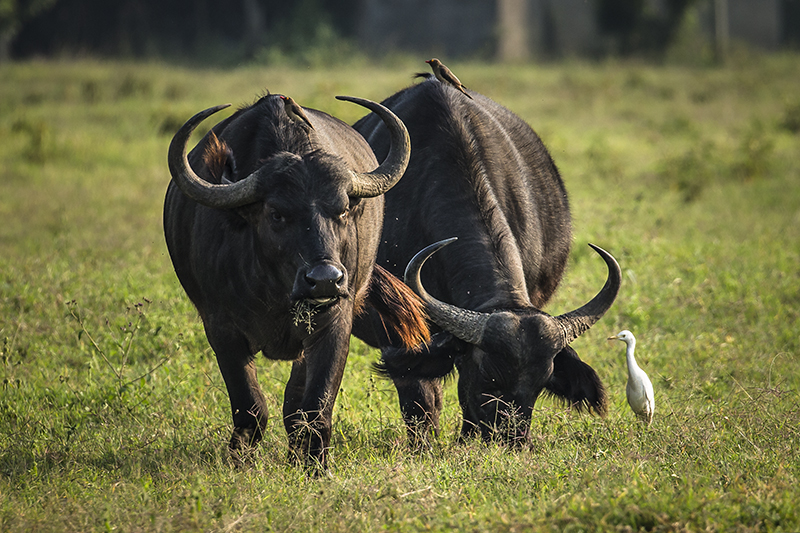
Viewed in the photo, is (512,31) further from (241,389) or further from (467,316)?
(241,389)

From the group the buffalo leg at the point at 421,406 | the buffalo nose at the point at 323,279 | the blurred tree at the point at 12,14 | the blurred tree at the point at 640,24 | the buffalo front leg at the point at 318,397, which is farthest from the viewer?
the blurred tree at the point at 640,24

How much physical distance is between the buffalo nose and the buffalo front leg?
0.60 m

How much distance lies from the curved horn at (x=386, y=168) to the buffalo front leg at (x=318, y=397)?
69 cm

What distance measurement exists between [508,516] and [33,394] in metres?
3.13

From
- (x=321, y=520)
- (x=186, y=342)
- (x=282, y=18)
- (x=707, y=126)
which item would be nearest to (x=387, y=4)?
(x=282, y=18)

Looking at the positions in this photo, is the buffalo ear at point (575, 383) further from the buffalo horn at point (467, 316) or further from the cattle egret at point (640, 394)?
the cattle egret at point (640, 394)

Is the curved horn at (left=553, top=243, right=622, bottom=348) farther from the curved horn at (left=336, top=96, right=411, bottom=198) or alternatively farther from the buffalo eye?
Answer: the buffalo eye

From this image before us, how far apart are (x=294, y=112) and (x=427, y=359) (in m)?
1.37

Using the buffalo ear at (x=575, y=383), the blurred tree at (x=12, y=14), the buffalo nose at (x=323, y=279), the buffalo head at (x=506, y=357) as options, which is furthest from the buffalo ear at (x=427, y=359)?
the blurred tree at (x=12, y=14)

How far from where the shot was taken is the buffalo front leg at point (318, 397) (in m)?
Result: 4.07

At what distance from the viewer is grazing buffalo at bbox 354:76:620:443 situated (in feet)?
13.7

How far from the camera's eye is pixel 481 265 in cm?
462

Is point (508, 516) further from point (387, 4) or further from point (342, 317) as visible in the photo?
point (387, 4)

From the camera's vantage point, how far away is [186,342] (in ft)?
19.7
